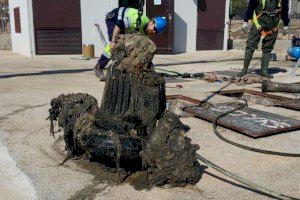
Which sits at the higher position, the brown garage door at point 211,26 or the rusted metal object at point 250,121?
the brown garage door at point 211,26

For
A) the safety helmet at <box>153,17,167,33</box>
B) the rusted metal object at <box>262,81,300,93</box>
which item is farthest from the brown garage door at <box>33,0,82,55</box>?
the rusted metal object at <box>262,81,300,93</box>

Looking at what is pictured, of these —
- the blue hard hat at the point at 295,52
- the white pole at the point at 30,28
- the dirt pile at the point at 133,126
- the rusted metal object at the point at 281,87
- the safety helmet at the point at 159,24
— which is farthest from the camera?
the white pole at the point at 30,28

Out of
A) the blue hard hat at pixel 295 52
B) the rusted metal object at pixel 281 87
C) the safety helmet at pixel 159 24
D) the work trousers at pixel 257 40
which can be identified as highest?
the safety helmet at pixel 159 24

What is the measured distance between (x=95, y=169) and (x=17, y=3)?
11358mm

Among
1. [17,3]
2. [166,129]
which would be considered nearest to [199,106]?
[166,129]

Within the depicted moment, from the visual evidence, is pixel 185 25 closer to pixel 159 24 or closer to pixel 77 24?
pixel 77 24

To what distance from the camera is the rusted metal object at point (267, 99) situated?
16.4ft

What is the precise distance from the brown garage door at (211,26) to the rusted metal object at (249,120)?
9.76 meters

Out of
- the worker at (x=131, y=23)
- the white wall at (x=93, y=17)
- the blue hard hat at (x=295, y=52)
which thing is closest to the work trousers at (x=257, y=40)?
the worker at (x=131, y=23)

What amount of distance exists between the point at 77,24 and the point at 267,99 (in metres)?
8.34

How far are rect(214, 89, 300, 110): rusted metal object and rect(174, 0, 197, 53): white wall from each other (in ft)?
26.3

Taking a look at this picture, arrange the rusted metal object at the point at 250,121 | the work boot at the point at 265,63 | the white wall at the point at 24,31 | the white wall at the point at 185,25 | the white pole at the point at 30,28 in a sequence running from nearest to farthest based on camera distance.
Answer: the rusted metal object at the point at 250,121 < the work boot at the point at 265,63 < the white pole at the point at 30,28 < the white wall at the point at 24,31 < the white wall at the point at 185,25

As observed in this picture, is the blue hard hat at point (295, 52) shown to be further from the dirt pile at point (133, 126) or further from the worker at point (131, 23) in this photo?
the dirt pile at point (133, 126)

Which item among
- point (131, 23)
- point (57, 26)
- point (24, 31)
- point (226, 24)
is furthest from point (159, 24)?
point (226, 24)
